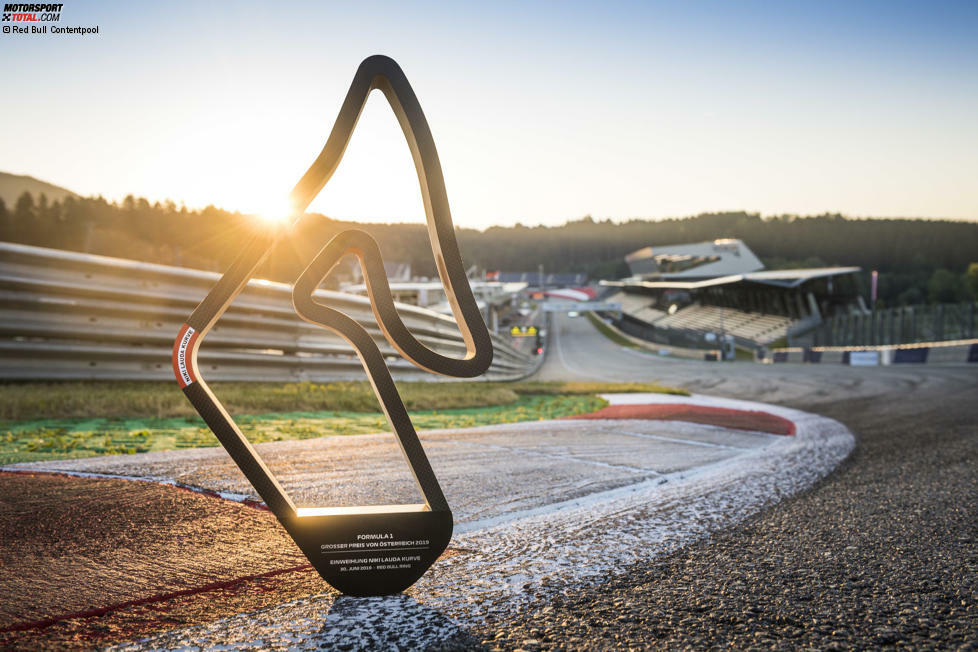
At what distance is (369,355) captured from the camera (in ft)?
9.18

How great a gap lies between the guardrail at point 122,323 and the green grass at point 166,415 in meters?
0.28

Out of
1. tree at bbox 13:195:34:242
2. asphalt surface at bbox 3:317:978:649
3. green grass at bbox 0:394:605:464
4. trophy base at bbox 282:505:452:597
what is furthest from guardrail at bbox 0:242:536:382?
tree at bbox 13:195:34:242

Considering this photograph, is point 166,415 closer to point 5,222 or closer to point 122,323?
point 122,323

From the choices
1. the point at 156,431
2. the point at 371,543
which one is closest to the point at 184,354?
the point at 371,543

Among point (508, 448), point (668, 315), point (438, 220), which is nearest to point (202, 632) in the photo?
point (438, 220)

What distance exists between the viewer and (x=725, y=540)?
10.4ft

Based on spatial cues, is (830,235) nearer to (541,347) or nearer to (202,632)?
(541,347)

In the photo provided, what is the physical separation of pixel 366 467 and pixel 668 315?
9384 centimetres

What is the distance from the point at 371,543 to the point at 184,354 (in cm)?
116

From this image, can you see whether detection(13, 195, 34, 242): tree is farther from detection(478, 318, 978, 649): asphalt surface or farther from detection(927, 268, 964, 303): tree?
detection(927, 268, 964, 303): tree

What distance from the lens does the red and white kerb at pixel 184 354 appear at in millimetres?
2725

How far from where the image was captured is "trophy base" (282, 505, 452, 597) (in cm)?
257

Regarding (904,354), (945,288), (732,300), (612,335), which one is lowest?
(612,335)

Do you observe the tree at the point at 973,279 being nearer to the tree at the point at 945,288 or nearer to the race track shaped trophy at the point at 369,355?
the tree at the point at 945,288
